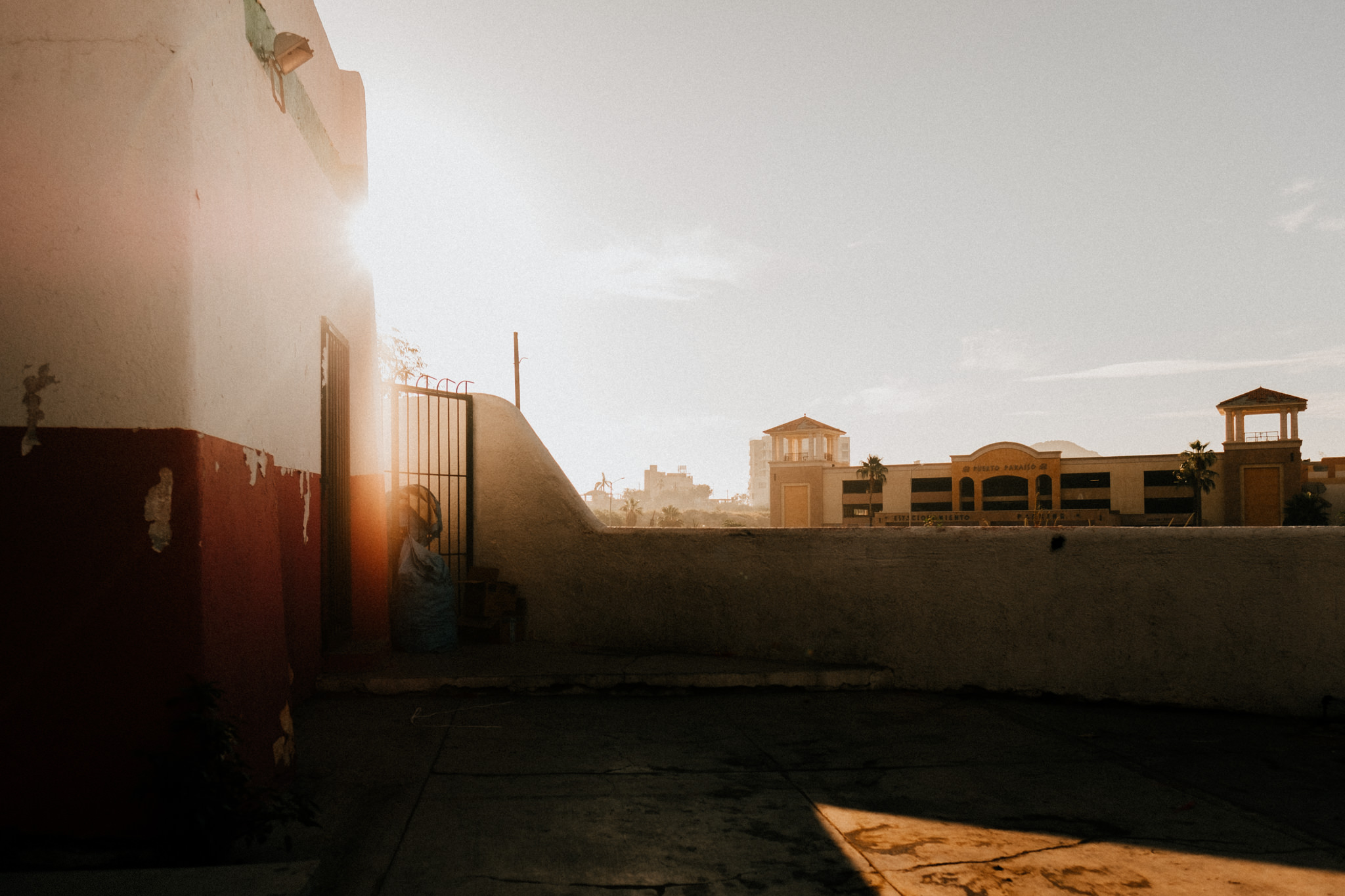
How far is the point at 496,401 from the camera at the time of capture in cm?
775

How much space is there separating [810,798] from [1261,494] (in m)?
62.1

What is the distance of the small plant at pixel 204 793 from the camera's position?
2752 millimetres

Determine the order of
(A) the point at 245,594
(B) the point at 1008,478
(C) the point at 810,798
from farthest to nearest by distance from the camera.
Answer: (B) the point at 1008,478, (C) the point at 810,798, (A) the point at 245,594

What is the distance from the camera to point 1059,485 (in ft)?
184

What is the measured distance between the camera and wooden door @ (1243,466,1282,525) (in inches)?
2048

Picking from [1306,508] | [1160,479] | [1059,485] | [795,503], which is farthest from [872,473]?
[1306,508]

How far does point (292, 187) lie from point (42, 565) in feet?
9.83

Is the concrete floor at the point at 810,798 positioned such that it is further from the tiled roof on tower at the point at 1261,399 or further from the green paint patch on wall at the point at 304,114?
the tiled roof on tower at the point at 1261,399

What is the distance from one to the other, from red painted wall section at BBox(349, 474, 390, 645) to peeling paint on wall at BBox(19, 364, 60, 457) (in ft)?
13.7

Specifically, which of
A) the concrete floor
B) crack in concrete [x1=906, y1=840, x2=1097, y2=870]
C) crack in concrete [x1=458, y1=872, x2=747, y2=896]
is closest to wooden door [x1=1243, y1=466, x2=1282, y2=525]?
the concrete floor

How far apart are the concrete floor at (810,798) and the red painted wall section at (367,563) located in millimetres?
1579

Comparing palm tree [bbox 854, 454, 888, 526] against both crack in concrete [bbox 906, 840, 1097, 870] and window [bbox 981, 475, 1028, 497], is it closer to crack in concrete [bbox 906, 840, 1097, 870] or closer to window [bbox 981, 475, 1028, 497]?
window [bbox 981, 475, 1028, 497]

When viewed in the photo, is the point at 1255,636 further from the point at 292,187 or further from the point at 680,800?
the point at 292,187

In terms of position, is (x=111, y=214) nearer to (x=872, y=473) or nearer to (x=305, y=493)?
(x=305, y=493)
